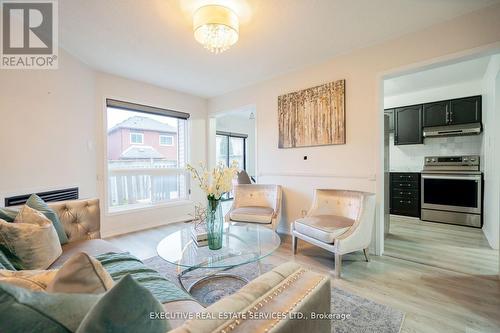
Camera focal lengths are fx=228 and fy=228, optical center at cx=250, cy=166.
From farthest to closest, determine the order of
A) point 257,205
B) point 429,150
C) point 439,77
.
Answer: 1. point 429,150
2. point 439,77
3. point 257,205

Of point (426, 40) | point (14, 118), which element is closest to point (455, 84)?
point (426, 40)

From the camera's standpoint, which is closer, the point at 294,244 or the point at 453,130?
the point at 294,244

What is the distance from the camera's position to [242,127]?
23.9 feet

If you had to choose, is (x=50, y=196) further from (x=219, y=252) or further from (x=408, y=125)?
(x=408, y=125)

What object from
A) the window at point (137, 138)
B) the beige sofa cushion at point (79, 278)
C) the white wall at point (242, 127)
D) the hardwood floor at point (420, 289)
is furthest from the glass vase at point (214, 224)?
the white wall at point (242, 127)

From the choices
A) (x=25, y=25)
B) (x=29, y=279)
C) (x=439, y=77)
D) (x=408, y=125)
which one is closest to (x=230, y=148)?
(x=408, y=125)

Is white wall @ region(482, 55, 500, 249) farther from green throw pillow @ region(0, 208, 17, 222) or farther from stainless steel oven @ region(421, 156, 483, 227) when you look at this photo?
green throw pillow @ region(0, 208, 17, 222)

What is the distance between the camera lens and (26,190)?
2256 mm

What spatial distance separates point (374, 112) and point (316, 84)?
3.01 ft

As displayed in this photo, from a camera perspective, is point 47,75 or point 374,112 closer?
point 47,75

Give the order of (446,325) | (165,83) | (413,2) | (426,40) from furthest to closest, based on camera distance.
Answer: (165,83), (426,40), (413,2), (446,325)

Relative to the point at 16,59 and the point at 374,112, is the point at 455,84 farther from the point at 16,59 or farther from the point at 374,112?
the point at 16,59

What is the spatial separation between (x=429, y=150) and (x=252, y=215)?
404 cm

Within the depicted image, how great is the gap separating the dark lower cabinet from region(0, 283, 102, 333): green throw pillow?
212 inches
